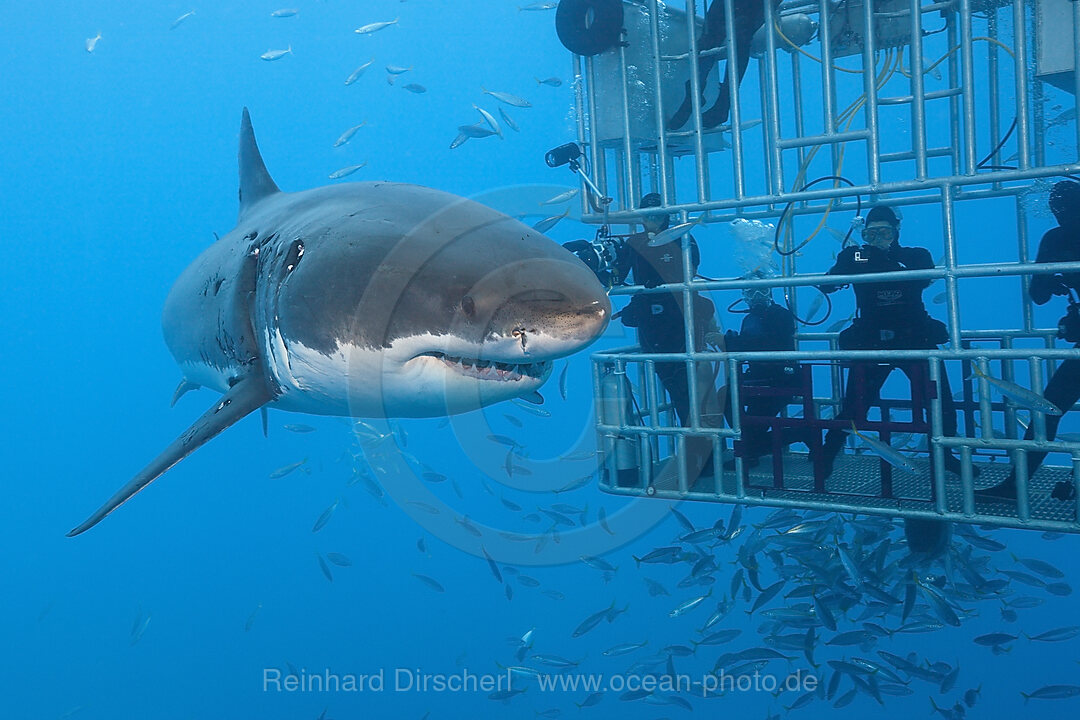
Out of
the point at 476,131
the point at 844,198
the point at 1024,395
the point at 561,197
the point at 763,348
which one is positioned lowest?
the point at 1024,395

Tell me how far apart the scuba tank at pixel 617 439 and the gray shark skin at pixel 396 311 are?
1.97 meters

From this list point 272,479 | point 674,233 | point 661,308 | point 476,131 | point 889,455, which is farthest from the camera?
point 272,479

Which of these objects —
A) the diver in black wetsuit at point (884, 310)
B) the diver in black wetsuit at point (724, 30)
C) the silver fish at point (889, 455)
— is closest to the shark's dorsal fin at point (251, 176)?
the diver in black wetsuit at point (724, 30)

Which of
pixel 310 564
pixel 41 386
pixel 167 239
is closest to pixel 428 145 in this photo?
pixel 167 239

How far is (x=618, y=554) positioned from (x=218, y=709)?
12843 millimetres

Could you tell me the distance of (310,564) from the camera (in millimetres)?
30453

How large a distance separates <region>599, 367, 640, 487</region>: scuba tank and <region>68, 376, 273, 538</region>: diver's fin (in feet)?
7.41

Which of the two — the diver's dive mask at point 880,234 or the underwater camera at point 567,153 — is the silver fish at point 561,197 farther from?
the diver's dive mask at point 880,234

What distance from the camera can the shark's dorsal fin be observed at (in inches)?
175

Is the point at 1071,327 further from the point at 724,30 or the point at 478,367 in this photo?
the point at 478,367

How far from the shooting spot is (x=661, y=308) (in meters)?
4.99

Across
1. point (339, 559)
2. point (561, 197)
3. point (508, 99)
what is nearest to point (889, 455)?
point (561, 197)

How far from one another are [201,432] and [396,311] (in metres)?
1.08

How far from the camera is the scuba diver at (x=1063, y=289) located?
3.84 m
